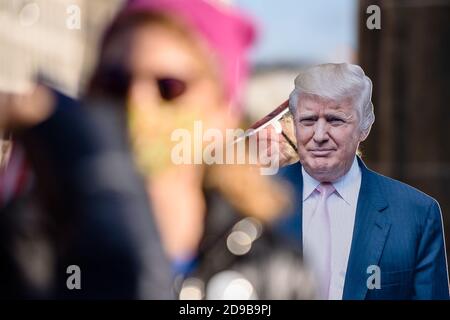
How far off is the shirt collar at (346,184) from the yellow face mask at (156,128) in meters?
0.49

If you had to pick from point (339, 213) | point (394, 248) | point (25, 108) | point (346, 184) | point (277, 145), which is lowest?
point (394, 248)

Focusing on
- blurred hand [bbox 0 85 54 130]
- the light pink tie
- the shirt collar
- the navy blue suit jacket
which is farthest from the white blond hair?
blurred hand [bbox 0 85 54 130]

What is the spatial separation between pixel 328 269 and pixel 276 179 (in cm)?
42

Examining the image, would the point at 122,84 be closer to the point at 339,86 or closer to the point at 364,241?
the point at 339,86

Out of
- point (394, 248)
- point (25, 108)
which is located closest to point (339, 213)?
point (394, 248)

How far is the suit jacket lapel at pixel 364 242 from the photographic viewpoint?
12.8 ft

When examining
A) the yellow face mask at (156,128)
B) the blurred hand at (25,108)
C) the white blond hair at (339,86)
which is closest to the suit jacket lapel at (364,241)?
the white blond hair at (339,86)

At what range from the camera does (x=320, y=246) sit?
3914mm

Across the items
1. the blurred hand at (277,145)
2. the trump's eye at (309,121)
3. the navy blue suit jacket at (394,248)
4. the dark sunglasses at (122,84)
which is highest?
the dark sunglasses at (122,84)

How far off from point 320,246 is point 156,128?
0.82 metres

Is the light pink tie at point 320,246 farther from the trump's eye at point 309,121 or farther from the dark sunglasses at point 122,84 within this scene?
the dark sunglasses at point 122,84
